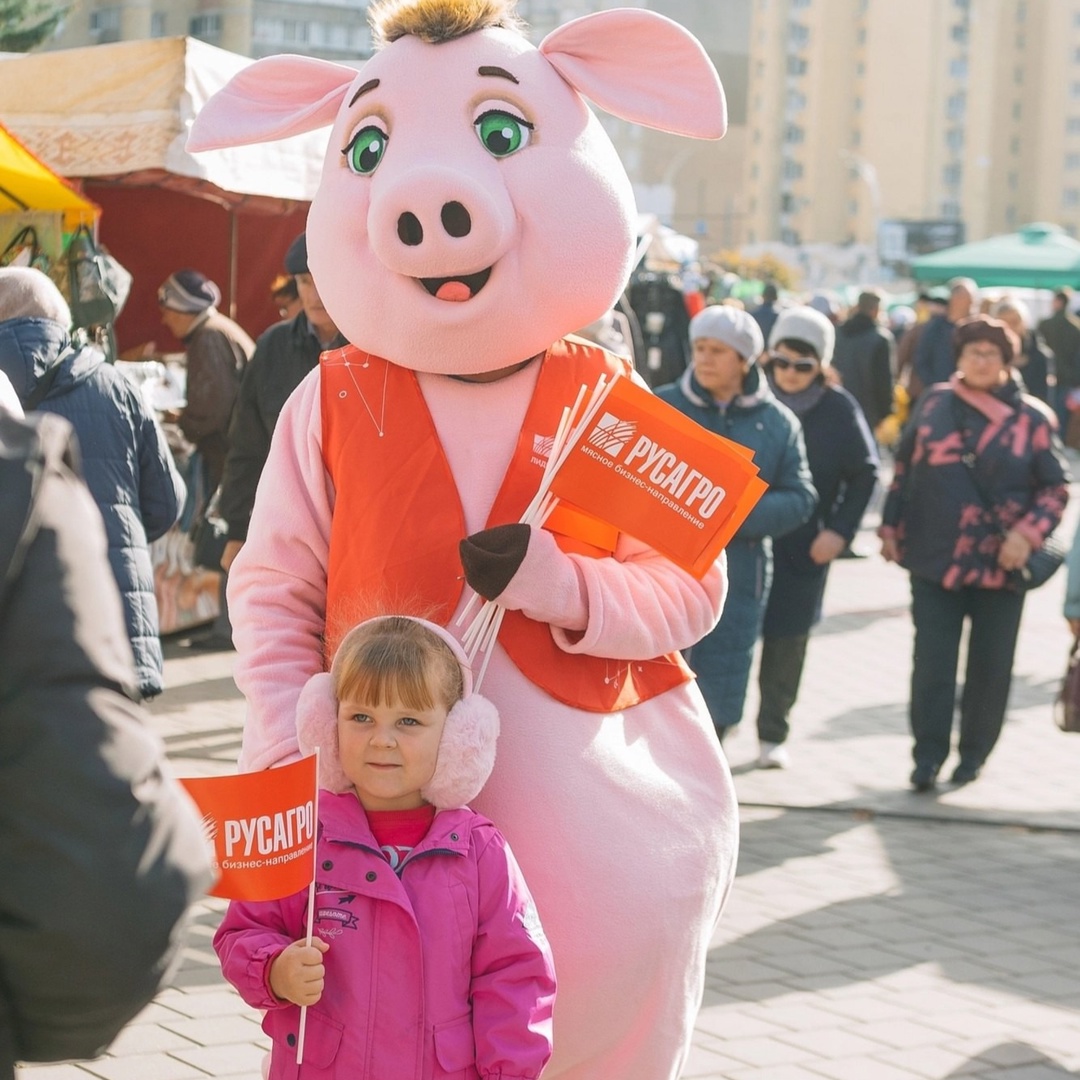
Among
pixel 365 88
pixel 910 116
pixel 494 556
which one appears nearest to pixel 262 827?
pixel 494 556

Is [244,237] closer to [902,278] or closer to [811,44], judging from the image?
[902,278]

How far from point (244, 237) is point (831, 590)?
4.46 meters

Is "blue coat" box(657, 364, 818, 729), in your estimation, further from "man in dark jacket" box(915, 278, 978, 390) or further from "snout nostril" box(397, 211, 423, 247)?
"man in dark jacket" box(915, 278, 978, 390)

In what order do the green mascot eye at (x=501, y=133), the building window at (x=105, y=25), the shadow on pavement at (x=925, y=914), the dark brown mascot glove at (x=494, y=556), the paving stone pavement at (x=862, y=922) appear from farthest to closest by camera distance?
the building window at (x=105, y=25)
the shadow on pavement at (x=925, y=914)
the paving stone pavement at (x=862, y=922)
the green mascot eye at (x=501, y=133)
the dark brown mascot glove at (x=494, y=556)

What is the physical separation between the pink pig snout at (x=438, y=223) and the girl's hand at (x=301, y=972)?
A: 3.70ft

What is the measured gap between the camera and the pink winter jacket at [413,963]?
277 cm

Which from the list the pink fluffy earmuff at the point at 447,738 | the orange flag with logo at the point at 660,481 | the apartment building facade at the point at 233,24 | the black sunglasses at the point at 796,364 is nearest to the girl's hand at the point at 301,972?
the pink fluffy earmuff at the point at 447,738

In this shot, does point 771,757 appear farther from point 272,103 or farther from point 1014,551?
point 272,103

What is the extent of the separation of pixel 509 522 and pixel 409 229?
52 cm

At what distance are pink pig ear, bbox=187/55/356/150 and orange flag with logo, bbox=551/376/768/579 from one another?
874mm

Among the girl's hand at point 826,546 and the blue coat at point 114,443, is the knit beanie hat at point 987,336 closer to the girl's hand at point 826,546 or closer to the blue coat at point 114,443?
the girl's hand at point 826,546

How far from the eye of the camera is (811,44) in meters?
116

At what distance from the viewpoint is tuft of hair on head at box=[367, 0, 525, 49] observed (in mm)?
3377

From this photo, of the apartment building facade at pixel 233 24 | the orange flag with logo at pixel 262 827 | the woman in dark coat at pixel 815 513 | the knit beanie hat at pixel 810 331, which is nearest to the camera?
the orange flag with logo at pixel 262 827
